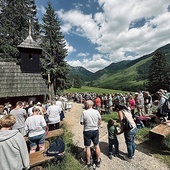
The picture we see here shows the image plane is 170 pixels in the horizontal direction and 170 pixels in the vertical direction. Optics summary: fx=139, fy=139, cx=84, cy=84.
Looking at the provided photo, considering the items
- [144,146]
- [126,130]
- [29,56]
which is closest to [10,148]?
[126,130]

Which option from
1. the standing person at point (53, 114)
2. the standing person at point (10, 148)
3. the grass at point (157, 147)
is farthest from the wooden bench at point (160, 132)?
the standing person at point (10, 148)

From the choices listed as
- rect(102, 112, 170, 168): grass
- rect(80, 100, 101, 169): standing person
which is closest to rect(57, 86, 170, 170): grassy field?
rect(102, 112, 170, 168): grass

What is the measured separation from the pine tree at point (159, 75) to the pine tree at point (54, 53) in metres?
27.9

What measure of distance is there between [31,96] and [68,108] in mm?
4505

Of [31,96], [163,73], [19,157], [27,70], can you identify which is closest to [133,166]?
[19,157]

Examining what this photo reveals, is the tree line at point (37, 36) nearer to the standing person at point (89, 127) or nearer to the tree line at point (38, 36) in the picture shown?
the tree line at point (38, 36)

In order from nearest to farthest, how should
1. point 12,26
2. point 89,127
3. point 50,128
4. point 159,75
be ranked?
point 89,127 → point 50,128 → point 12,26 → point 159,75

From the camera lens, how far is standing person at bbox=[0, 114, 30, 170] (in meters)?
2.61

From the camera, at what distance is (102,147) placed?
6.11 m

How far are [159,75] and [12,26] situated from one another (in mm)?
39428

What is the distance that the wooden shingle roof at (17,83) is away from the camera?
45.7 ft

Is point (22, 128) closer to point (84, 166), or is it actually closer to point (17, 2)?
point (84, 166)

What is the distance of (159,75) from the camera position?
41.4 metres

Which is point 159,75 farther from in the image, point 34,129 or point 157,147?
point 34,129
